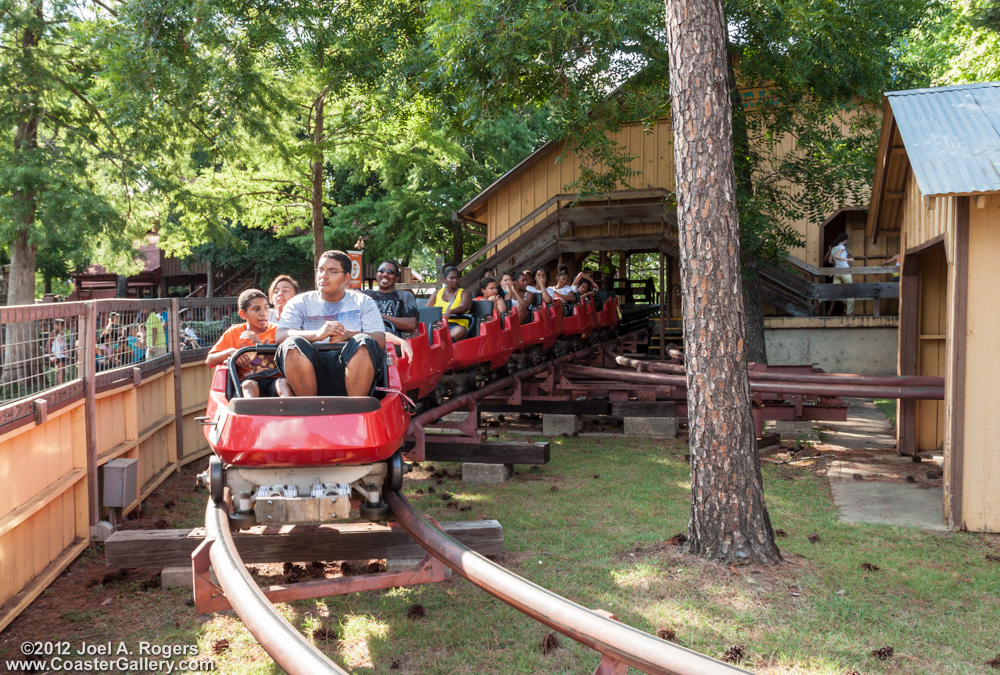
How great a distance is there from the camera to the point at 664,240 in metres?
15.1

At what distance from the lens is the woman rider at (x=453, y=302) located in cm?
851

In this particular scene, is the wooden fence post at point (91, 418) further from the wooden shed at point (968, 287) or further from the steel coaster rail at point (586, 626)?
the wooden shed at point (968, 287)

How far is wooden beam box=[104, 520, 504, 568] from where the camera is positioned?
13.7 ft

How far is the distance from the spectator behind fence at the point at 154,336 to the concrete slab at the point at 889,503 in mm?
5748

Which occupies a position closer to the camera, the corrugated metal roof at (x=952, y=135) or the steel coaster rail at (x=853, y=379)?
the corrugated metal roof at (x=952, y=135)

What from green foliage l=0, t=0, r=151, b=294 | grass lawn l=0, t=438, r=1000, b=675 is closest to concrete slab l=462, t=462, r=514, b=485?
grass lawn l=0, t=438, r=1000, b=675

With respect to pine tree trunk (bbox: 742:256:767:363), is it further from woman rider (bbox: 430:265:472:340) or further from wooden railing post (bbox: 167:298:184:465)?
wooden railing post (bbox: 167:298:184:465)

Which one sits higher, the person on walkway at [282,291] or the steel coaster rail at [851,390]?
the person on walkway at [282,291]

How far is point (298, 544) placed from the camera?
417 cm

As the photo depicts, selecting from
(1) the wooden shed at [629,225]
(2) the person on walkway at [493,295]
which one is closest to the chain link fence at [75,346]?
(2) the person on walkway at [493,295]

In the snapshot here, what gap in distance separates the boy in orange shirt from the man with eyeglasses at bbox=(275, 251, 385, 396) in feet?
0.55

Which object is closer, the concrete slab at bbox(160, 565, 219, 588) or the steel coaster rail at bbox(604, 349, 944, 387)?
the concrete slab at bbox(160, 565, 219, 588)

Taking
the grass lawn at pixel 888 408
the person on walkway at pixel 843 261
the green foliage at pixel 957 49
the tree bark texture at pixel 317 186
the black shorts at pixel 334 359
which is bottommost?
the grass lawn at pixel 888 408

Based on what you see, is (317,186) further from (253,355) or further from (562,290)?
(253,355)
